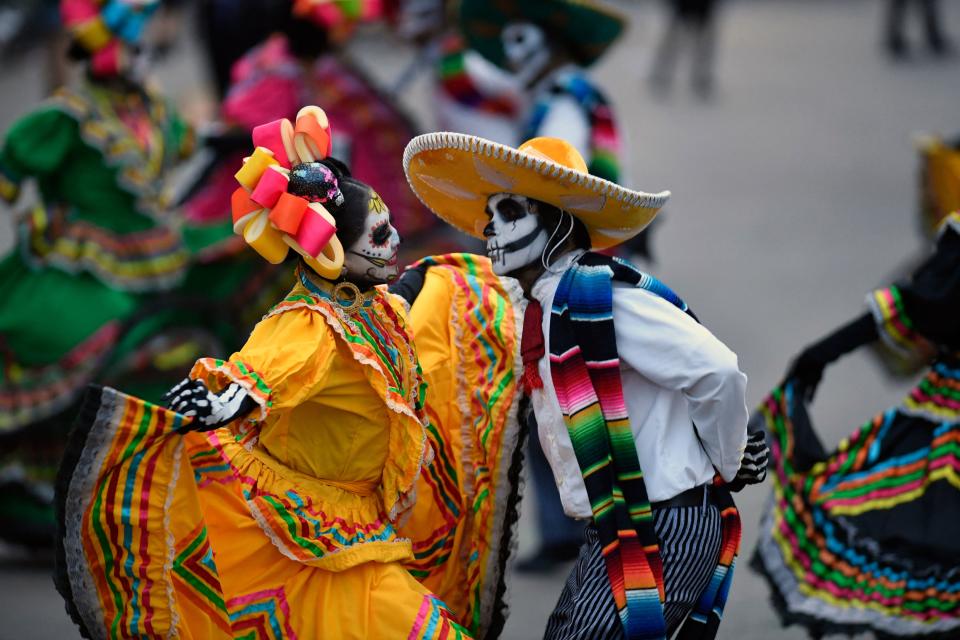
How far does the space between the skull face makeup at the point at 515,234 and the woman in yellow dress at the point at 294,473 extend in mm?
269

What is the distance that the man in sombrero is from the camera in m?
3.46

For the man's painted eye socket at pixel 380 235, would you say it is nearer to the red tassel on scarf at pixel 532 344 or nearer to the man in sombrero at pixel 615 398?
the man in sombrero at pixel 615 398

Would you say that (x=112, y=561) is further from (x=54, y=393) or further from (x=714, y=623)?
(x=54, y=393)

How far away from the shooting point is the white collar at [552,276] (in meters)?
3.62

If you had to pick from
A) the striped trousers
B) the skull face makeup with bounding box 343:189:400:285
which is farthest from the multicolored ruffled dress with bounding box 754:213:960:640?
the skull face makeup with bounding box 343:189:400:285

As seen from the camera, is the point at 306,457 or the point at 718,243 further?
the point at 718,243

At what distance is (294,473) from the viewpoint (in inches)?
144

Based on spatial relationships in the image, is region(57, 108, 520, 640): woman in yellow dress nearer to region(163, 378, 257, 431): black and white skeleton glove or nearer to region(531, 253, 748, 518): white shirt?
region(163, 378, 257, 431): black and white skeleton glove

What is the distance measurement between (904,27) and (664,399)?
13498 millimetres

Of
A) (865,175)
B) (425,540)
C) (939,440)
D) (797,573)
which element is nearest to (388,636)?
(425,540)

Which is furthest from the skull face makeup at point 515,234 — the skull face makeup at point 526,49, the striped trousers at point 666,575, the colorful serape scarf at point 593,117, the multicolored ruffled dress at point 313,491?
the skull face makeup at point 526,49

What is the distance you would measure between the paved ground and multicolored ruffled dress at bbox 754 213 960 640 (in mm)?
815

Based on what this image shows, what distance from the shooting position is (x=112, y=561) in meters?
3.38

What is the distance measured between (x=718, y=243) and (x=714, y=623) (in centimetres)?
744
